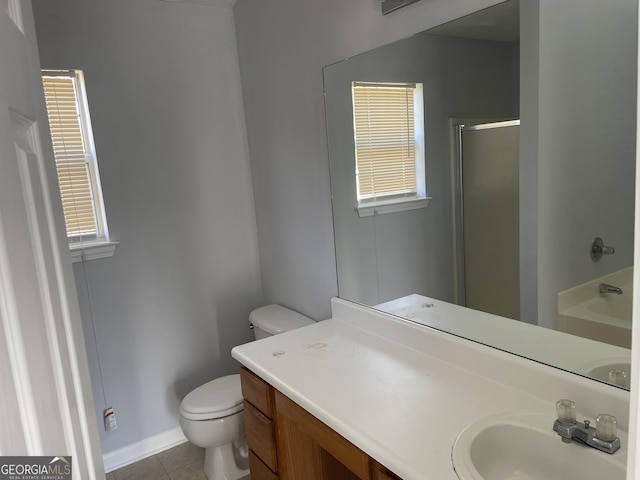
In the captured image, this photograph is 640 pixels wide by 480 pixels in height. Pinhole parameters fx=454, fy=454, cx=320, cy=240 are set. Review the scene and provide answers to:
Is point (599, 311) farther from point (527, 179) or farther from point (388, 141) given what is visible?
point (388, 141)

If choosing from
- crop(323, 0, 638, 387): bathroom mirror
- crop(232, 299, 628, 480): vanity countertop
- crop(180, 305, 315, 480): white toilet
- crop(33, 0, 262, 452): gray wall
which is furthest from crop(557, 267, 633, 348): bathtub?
crop(33, 0, 262, 452): gray wall

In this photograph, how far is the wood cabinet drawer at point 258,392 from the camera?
5.62 feet

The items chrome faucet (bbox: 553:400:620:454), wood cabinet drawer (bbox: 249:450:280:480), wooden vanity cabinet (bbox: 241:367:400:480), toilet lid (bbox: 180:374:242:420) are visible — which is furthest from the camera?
toilet lid (bbox: 180:374:242:420)

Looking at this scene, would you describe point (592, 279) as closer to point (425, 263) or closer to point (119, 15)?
point (425, 263)

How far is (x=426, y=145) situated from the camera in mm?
1673

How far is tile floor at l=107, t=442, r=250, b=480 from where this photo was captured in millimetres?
2458

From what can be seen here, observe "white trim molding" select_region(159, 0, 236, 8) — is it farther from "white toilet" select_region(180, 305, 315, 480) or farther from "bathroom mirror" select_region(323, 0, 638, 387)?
"white toilet" select_region(180, 305, 315, 480)

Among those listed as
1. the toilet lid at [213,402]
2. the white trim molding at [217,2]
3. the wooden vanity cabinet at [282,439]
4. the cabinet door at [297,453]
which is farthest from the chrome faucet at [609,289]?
the white trim molding at [217,2]

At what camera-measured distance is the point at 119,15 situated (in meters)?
2.34

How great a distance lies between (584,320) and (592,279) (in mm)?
117

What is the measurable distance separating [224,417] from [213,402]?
0.09m

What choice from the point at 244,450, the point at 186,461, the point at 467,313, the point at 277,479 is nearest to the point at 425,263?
the point at 467,313

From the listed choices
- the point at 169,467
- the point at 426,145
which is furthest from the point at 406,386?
the point at 169,467

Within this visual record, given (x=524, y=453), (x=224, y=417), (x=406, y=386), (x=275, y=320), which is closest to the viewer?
(x=524, y=453)
